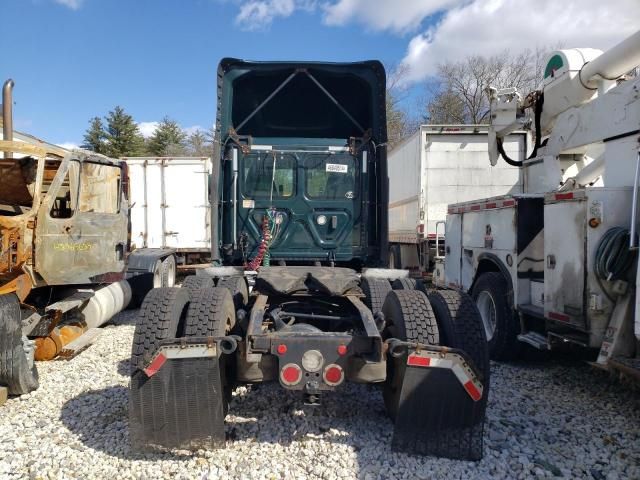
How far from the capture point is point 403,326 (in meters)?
3.47

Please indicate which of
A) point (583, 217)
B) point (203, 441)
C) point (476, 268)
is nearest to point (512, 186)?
point (476, 268)

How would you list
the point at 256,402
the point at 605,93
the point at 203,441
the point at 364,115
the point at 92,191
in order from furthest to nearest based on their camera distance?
the point at 92,191 → the point at 364,115 → the point at 605,93 → the point at 256,402 → the point at 203,441

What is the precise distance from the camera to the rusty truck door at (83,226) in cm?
575

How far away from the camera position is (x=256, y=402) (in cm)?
441

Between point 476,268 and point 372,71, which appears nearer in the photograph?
point 372,71

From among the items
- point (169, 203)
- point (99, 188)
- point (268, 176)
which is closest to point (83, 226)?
point (99, 188)

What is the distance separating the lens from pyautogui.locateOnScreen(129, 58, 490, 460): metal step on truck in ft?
10.7

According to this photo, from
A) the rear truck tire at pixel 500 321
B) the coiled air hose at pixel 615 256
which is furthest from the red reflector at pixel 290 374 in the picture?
the rear truck tire at pixel 500 321

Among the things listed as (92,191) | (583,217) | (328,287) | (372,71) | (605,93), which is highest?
(372,71)

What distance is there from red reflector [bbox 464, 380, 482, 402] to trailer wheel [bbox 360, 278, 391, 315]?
1.13 m

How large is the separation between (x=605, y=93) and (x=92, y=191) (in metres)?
6.23

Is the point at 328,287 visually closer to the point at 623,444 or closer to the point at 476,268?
the point at 623,444

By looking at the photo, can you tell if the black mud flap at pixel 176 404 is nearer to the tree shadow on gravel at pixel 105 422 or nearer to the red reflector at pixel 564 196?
the tree shadow on gravel at pixel 105 422

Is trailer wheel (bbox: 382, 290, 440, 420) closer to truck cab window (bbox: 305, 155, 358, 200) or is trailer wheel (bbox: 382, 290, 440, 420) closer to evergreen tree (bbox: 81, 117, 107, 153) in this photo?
truck cab window (bbox: 305, 155, 358, 200)
